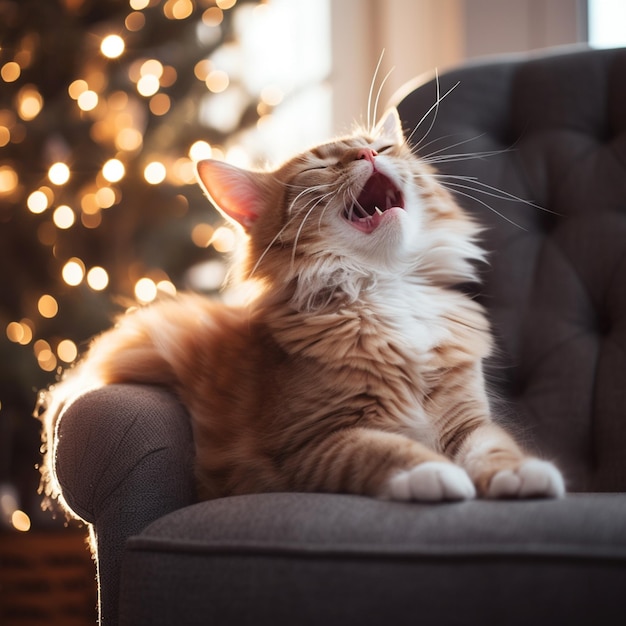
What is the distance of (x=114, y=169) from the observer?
236 centimetres

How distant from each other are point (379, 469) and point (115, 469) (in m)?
0.43

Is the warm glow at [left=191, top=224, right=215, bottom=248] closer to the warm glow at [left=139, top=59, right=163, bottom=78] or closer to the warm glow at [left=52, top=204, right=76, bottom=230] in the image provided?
the warm glow at [left=52, top=204, right=76, bottom=230]

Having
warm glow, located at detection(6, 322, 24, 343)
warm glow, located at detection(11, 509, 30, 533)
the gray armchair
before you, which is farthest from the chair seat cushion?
warm glow, located at detection(11, 509, 30, 533)

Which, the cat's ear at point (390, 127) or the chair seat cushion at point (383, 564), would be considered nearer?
the chair seat cushion at point (383, 564)

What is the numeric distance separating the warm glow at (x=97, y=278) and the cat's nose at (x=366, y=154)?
1.26m

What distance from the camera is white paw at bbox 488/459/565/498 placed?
0.92 meters

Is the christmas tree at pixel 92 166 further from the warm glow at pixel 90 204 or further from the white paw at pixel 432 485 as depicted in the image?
the white paw at pixel 432 485

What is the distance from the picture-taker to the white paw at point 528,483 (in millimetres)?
922

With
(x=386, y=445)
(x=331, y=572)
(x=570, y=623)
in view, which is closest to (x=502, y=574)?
(x=570, y=623)

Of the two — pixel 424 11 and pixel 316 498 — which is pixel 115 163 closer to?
pixel 424 11

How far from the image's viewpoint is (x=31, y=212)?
91.4 inches

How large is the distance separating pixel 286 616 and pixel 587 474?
A: 0.85 m

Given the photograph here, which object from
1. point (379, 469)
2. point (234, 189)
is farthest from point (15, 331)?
point (379, 469)

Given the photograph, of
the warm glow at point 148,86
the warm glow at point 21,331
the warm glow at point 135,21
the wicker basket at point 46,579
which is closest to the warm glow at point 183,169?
the warm glow at point 148,86
